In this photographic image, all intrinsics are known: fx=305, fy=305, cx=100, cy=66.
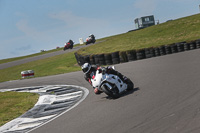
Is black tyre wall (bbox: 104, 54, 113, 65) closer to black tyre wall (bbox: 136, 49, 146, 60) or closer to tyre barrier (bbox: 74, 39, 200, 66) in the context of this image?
tyre barrier (bbox: 74, 39, 200, 66)

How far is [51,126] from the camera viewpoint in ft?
22.6

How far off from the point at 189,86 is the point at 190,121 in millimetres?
3011

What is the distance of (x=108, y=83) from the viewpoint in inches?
340

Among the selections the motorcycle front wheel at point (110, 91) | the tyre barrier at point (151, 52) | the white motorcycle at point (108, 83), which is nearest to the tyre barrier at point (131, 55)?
the tyre barrier at point (151, 52)

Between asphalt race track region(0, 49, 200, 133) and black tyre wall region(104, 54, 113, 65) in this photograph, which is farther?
black tyre wall region(104, 54, 113, 65)

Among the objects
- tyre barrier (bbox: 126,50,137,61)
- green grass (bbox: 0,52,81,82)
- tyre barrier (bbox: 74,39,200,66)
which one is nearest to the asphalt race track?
tyre barrier (bbox: 74,39,200,66)

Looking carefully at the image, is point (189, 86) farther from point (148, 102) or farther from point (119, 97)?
point (119, 97)

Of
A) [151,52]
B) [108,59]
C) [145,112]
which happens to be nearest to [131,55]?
[151,52]

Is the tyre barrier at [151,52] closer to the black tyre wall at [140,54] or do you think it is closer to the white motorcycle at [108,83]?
the black tyre wall at [140,54]

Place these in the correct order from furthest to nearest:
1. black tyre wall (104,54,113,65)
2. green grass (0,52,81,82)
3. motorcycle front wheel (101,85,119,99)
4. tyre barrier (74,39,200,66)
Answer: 1. green grass (0,52,81,82)
2. black tyre wall (104,54,113,65)
3. tyre barrier (74,39,200,66)
4. motorcycle front wheel (101,85,119,99)

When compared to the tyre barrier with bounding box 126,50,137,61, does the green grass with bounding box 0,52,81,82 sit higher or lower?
lower

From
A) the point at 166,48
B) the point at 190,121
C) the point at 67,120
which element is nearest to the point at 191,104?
the point at 190,121

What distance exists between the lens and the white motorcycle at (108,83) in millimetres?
8555

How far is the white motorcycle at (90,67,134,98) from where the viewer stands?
8555mm
